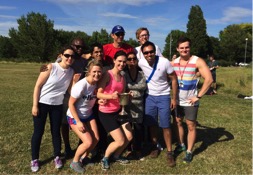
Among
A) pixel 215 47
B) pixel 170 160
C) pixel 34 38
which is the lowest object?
pixel 170 160

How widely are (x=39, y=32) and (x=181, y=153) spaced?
6112 centimetres

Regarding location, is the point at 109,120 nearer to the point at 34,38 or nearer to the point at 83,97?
the point at 83,97

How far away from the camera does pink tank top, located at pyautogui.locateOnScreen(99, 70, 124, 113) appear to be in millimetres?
4160

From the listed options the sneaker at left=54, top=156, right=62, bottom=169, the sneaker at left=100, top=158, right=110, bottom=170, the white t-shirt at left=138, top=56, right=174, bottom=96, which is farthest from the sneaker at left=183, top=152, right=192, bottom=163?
the sneaker at left=54, top=156, right=62, bottom=169

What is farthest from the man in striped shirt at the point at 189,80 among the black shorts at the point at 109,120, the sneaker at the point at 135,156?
Answer: the black shorts at the point at 109,120

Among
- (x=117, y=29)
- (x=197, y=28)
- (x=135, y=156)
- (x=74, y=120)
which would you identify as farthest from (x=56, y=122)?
(x=197, y=28)

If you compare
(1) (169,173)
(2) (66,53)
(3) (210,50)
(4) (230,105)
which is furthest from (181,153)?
(3) (210,50)

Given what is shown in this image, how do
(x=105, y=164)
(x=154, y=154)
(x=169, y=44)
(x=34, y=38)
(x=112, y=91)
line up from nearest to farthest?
(x=112, y=91) < (x=105, y=164) < (x=154, y=154) < (x=34, y=38) < (x=169, y=44)

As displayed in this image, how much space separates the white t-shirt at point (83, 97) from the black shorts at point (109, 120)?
214 millimetres

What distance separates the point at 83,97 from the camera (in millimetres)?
4098

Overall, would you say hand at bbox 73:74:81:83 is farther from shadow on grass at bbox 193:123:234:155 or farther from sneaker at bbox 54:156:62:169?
shadow on grass at bbox 193:123:234:155

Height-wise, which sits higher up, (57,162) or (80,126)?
(80,126)

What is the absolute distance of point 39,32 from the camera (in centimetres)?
6072

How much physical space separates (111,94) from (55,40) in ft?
203
